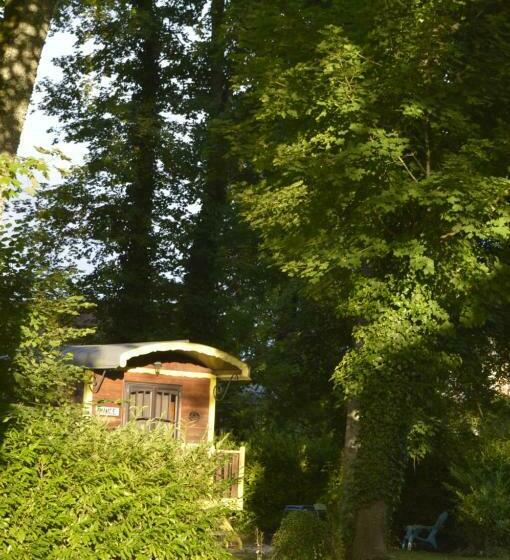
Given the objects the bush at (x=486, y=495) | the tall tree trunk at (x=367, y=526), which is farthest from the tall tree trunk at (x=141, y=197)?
the tall tree trunk at (x=367, y=526)

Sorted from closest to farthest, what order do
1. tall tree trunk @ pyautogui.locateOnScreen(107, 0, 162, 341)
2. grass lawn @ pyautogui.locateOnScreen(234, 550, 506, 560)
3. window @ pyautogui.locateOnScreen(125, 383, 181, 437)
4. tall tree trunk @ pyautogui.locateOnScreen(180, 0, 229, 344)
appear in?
grass lawn @ pyautogui.locateOnScreen(234, 550, 506, 560)
window @ pyautogui.locateOnScreen(125, 383, 181, 437)
tall tree trunk @ pyautogui.locateOnScreen(107, 0, 162, 341)
tall tree trunk @ pyautogui.locateOnScreen(180, 0, 229, 344)

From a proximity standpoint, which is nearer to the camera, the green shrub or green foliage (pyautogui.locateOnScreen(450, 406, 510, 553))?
the green shrub

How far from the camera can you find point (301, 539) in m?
16.9

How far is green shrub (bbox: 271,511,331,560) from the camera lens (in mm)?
16703

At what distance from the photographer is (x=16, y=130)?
11164 mm

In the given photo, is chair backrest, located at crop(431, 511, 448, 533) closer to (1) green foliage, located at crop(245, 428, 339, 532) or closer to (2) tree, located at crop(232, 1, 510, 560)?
(2) tree, located at crop(232, 1, 510, 560)

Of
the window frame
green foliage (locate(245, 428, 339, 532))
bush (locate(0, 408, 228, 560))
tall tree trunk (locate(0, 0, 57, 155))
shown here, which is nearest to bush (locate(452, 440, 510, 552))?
green foliage (locate(245, 428, 339, 532))

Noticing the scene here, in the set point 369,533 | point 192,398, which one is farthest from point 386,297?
point 192,398

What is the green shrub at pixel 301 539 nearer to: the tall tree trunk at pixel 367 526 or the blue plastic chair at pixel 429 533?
the tall tree trunk at pixel 367 526

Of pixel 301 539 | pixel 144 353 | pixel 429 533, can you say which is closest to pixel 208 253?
pixel 144 353

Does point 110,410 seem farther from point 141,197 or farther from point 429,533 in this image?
point 141,197

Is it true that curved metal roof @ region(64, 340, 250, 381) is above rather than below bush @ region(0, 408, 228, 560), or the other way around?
above

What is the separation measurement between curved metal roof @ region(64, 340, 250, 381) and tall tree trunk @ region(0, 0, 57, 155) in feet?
32.6

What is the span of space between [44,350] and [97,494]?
3055mm
